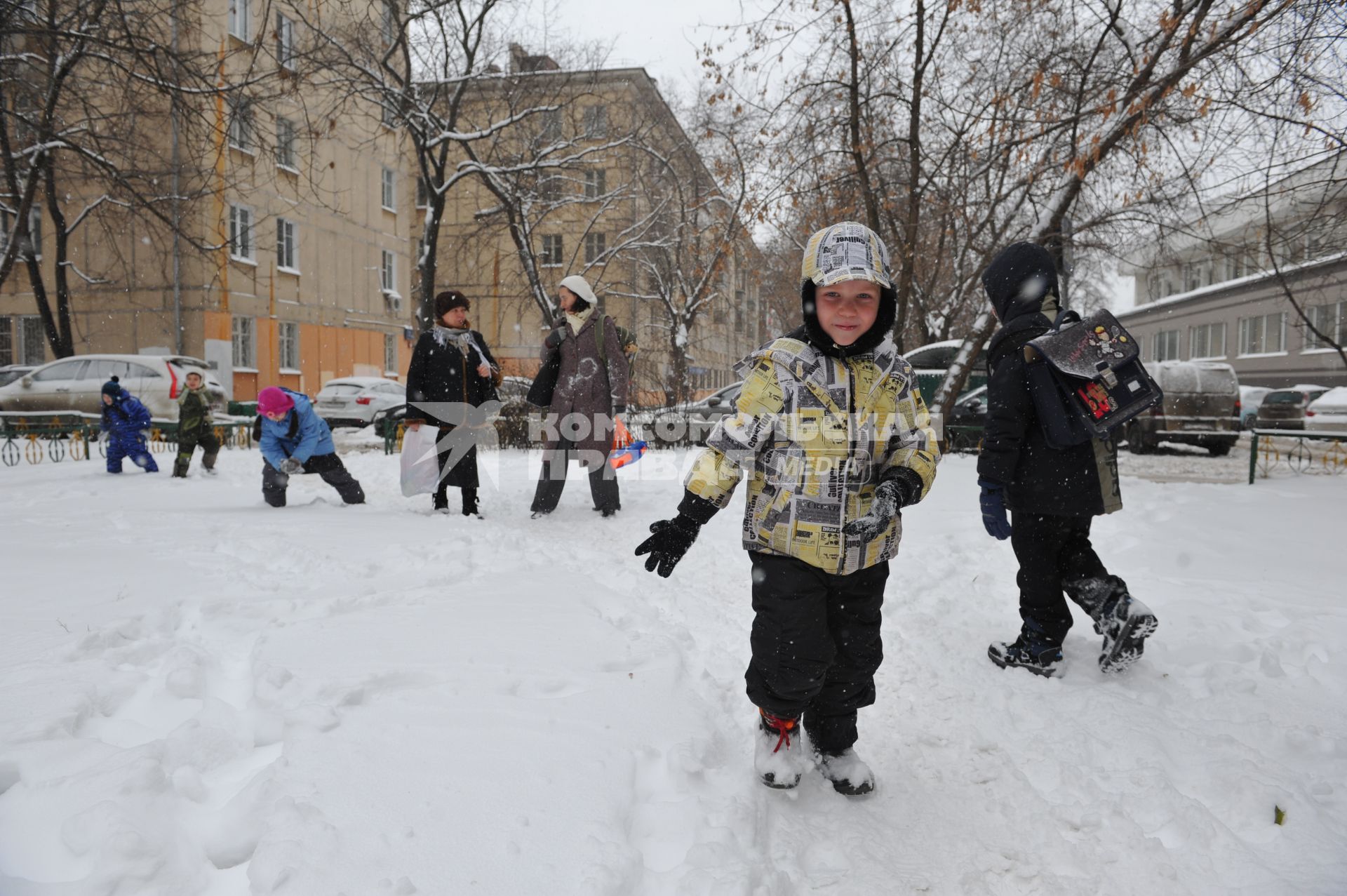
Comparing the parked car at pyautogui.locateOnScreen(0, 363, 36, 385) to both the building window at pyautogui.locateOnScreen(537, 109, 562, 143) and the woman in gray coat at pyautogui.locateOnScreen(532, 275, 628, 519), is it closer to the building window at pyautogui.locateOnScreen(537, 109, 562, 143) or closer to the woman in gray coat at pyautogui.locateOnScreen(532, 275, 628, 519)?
the building window at pyautogui.locateOnScreen(537, 109, 562, 143)

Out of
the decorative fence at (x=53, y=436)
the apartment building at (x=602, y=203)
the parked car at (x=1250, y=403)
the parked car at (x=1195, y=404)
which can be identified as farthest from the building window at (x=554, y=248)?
the parked car at (x=1250, y=403)

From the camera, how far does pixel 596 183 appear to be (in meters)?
20.0

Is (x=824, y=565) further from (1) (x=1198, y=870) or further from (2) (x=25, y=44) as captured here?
(2) (x=25, y=44)

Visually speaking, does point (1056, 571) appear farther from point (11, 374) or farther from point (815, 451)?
point (11, 374)

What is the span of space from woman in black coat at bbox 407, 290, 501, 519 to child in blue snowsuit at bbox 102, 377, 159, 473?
566cm

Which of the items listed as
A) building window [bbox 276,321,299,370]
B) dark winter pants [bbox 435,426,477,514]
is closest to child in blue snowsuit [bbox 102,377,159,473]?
dark winter pants [bbox 435,426,477,514]

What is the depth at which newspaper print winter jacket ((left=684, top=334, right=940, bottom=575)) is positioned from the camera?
2332mm

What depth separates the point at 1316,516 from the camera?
6.04 meters

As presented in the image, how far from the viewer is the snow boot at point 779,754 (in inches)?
94.0

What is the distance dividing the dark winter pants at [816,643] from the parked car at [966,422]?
9.47m

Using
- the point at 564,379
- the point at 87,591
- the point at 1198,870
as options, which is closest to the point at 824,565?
the point at 1198,870

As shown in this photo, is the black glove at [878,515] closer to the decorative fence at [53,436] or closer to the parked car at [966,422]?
the parked car at [966,422]

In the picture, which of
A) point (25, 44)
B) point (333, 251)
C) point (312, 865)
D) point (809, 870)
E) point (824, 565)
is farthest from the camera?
point (333, 251)

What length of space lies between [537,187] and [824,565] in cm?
1693
